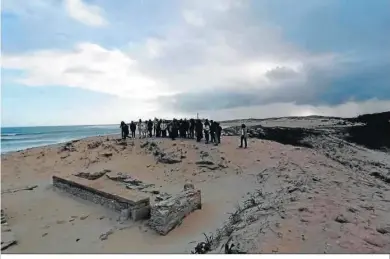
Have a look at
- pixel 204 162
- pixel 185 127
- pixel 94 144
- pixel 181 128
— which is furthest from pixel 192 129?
pixel 94 144

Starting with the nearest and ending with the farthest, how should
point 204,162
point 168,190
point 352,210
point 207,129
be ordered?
point 352,210 < point 168,190 < point 204,162 < point 207,129

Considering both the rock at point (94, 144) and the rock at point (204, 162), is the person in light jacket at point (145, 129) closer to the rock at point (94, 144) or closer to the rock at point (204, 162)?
the rock at point (94, 144)

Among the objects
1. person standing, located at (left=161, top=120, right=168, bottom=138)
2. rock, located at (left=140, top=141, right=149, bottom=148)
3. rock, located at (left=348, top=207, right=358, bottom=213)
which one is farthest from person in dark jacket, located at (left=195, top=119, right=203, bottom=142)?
rock, located at (left=348, top=207, right=358, bottom=213)

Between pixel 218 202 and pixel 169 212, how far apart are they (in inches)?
109

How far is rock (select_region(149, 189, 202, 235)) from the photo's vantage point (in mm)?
8359

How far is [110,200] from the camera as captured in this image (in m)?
10.3

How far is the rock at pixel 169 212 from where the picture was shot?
27.4 ft

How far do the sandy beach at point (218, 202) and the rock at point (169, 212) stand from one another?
0.62ft

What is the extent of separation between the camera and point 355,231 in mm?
7809

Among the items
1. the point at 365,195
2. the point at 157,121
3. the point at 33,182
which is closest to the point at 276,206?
the point at 365,195

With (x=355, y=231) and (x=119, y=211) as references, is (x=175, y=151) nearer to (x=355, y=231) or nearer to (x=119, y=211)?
(x=119, y=211)

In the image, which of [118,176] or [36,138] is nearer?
[118,176]

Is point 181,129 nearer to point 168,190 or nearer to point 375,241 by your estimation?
point 168,190

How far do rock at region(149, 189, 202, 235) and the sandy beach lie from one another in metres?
0.19
